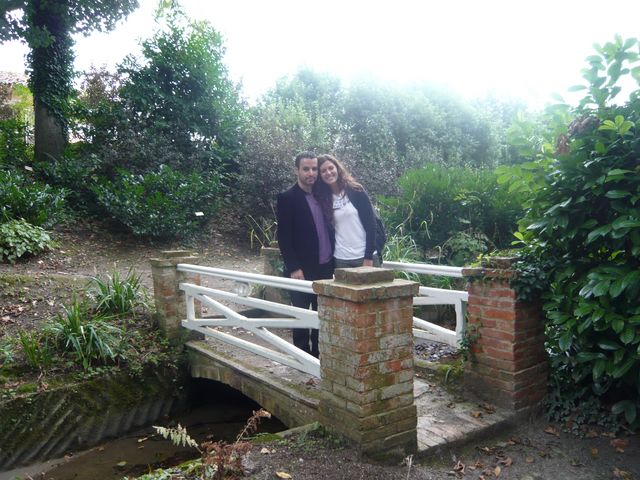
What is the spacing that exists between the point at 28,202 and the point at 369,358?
7857 mm

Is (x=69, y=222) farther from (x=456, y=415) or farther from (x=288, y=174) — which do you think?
(x=456, y=415)

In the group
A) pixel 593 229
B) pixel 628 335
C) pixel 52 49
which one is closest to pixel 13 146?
pixel 52 49

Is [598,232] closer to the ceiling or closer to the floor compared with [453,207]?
closer to the floor

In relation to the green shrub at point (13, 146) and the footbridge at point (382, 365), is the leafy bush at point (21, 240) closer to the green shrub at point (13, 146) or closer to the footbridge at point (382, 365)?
the green shrub at point (13, 146)

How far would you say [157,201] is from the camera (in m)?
9.61

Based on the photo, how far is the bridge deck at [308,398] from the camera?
3216 mm

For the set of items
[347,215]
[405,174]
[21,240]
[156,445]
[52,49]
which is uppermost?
[52,49]

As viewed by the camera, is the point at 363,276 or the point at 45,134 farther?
the point at 45,134

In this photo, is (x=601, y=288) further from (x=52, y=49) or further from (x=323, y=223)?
(x=52, y=49)

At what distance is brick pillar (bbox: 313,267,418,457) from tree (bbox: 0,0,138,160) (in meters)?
10.4

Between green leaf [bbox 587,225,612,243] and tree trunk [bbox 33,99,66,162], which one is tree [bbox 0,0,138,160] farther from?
green leaf [bbox 587,225,612,243]

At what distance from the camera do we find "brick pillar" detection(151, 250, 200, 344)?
5.43 m

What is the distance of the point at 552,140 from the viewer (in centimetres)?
346

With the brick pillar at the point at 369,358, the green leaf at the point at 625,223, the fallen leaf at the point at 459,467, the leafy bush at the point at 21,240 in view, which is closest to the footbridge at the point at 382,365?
the brick pillar at the point at 369,358
